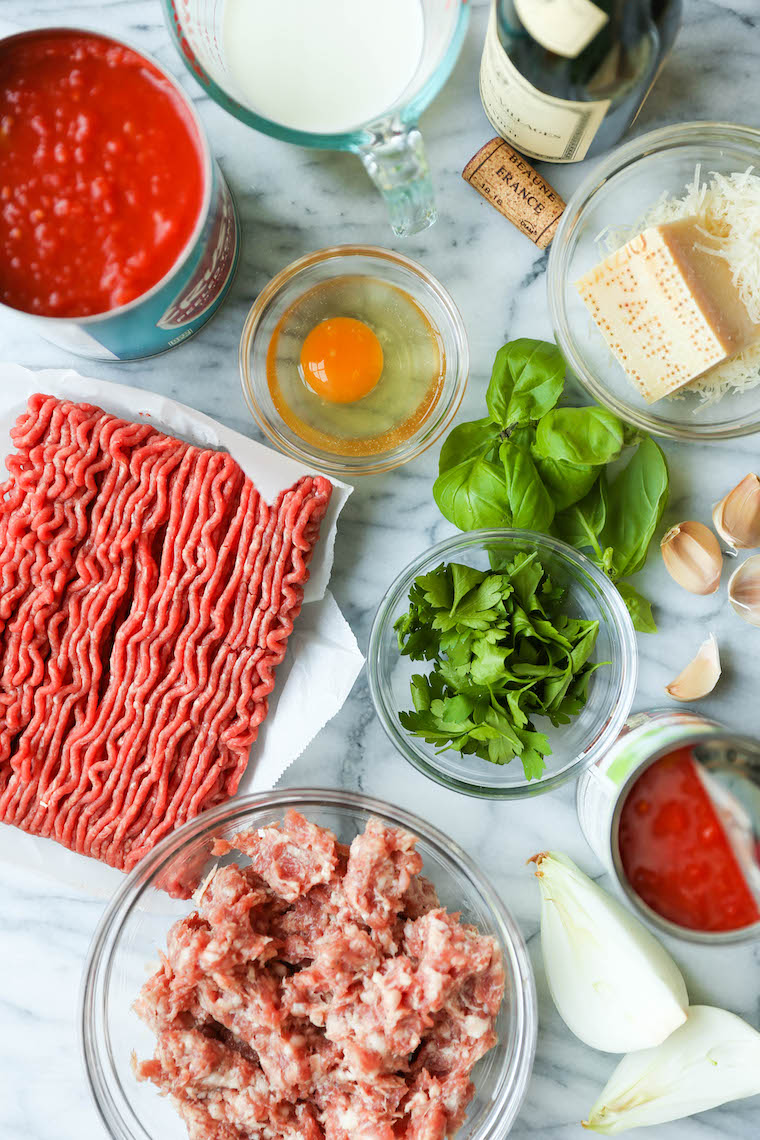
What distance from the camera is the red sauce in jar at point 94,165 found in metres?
1.50

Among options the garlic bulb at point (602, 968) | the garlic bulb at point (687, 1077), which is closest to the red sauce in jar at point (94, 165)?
the garlic bulb at point (602, 968)

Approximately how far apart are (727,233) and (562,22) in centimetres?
51

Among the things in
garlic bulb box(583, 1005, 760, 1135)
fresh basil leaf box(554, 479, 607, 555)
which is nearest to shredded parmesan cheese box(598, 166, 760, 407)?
fresh basil leaf box(554, 479, 607, 555)

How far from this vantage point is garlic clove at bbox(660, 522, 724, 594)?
71.6 inches

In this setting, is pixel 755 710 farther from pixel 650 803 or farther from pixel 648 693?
pixel 650 803

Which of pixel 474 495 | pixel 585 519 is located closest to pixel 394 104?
pixel 474 495

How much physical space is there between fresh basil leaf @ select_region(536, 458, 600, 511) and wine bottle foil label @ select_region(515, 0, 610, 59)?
68 cm

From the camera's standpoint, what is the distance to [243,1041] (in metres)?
1.57

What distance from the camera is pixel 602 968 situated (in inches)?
69.1

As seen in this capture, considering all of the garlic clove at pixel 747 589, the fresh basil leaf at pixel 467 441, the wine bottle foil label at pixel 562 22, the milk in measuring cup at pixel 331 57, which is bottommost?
the garlic clove at pixel 747 589

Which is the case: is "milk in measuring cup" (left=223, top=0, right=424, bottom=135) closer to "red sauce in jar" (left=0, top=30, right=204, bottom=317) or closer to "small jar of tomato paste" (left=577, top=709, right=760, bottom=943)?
"red sauce in jar" (left=0, top=30, right=204, bottom=317)

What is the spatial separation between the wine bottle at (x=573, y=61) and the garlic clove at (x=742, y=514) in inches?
29.5

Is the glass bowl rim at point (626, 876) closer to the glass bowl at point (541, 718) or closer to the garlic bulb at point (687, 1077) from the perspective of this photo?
the glass bowl at point (541, 718)

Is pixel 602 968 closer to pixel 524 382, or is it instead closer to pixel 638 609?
pixel 638 609
